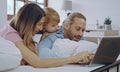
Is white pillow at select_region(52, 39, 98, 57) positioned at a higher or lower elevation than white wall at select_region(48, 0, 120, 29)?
lower

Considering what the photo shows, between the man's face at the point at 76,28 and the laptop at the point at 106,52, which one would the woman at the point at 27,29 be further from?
the man's face at the point at 76,28

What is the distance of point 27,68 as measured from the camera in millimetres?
913

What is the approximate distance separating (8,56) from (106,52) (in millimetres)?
493

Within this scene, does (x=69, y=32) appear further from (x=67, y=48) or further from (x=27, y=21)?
(x=27, y=21)

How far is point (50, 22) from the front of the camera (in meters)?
1.22

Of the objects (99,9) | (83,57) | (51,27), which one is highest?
(99,9)

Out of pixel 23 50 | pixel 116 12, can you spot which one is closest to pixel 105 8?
pixel 116 12

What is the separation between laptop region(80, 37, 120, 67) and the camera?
1027 mm

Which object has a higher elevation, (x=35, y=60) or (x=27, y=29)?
(x=27, y=29)

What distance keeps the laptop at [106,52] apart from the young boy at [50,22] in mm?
315

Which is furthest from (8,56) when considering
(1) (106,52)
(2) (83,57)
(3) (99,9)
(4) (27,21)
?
(3) (99,9)

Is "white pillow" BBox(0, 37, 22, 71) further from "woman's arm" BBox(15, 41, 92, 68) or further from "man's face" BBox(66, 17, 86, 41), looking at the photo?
"man's face" BBox(66, 17, 86, 41)

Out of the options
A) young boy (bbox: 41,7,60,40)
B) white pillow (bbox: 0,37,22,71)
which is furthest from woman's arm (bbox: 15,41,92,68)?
young boy (bbox: 41,7,60,40)

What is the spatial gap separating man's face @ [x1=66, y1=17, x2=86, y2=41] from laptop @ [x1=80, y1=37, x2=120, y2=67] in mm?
214
